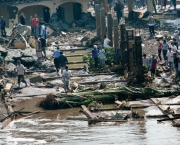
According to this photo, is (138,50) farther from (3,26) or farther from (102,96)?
(3,26)

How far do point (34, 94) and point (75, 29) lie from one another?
19.8 metres

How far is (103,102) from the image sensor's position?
2673 centimetres

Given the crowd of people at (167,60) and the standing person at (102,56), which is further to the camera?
the standing person at (102,56)

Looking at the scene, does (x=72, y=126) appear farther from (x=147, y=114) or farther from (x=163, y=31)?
(x=163, y=31)

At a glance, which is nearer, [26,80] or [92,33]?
[26,80]

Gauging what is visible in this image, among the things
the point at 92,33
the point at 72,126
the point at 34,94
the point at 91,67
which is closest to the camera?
the point at 72,126

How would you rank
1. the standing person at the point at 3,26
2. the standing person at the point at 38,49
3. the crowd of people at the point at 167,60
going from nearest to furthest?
the crowd of people at the point at 167,60, the standing person at the point at 38,49, the standing person at the point at 3,26

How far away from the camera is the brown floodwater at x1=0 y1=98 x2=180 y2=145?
2122 centimetres

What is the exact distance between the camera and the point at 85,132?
2259 centimetres

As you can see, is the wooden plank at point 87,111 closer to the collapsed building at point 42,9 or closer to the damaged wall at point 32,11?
the collapsed building at point 42,9

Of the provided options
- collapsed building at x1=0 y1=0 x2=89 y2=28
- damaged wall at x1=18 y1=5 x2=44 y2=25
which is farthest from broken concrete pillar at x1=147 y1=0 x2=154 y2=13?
damaged wall at x1=18 y1=5 x2=44 y2=25

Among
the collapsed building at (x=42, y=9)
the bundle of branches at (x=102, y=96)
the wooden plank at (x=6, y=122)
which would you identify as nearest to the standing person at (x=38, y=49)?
the bundle of branches at (x=102, y=96)

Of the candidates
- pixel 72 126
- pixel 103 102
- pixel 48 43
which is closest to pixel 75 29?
pixel 48 43

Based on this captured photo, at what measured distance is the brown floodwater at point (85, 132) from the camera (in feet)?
69.6
